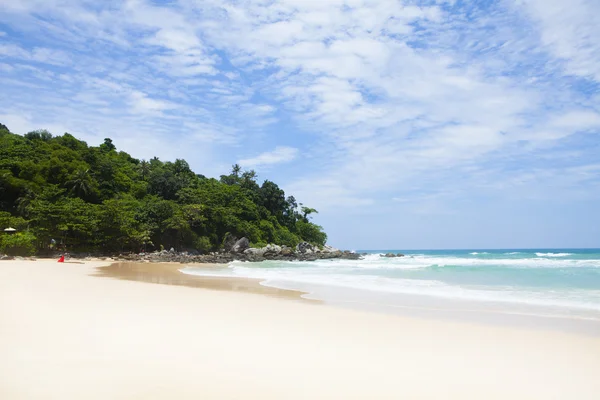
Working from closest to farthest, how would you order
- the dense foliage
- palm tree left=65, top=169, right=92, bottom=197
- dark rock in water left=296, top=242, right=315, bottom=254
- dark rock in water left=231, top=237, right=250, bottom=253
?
1. the dense foliage
2. palm tree left=65, top=169, right=92, bottom=197
3. dark rock in water left=231, top=237, right=250, bottom=253
4. dark rock in water left=296, top=242, right=315, bottom=254

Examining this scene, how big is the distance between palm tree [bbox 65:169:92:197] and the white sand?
39702mm

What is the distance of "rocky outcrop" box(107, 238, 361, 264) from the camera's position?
37.1 m

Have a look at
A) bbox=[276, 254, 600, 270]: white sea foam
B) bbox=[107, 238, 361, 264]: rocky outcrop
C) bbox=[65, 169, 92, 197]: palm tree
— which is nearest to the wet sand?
bbox=[276, 254, 600, 270]: white sea foam

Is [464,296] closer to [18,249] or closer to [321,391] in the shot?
A: [321,391]

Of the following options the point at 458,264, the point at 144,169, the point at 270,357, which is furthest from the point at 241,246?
the point at 270,357

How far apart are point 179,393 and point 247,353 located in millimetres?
1508

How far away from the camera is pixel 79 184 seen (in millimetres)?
43594

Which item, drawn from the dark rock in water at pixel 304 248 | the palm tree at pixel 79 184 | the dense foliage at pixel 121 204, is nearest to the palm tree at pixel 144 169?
the dense foliage at pixel 121 204

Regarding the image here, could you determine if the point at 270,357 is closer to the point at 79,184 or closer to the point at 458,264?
the point at 458,264

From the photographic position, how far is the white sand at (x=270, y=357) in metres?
3.88

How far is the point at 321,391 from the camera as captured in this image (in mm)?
3912

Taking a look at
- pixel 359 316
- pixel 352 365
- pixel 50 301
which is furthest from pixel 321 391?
pixel 50 301

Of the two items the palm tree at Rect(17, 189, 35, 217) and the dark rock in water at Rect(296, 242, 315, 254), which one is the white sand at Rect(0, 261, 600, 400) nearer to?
the palm tree at Rect(17, 189, 35, 217)

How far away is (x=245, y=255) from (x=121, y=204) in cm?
1453
